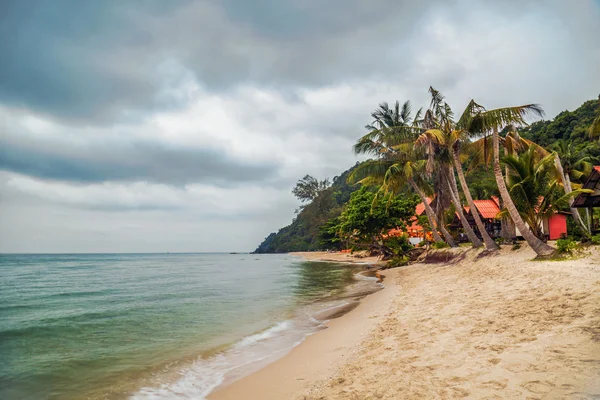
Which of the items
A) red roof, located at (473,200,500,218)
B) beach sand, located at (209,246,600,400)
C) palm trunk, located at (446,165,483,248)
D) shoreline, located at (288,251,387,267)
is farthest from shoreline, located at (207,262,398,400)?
shoreline, located at (288,251,387,267)

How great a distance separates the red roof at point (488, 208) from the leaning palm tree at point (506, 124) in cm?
1404

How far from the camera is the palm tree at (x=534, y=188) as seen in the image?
13.6 meters

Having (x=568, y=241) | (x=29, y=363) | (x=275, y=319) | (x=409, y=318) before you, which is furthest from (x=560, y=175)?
(x=29, y=363)

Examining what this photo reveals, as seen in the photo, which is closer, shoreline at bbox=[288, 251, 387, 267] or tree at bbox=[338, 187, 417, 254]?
tree at bbox=[338, 187, 417, 254]

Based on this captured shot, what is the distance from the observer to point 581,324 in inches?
183

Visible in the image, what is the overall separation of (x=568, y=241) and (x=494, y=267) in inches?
102

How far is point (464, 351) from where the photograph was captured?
4.57 meters

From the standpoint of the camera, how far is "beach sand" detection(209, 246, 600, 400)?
11.4 feet

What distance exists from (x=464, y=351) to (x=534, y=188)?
12.3m

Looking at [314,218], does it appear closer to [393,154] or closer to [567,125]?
[567,125]

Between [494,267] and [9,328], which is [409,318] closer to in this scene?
[494,267]

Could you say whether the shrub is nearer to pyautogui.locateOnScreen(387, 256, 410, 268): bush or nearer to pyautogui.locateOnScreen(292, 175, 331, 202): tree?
pyautogui.locateOnScreen(387, 256, 410, 268): bush

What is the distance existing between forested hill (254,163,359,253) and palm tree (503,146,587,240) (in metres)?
21.0

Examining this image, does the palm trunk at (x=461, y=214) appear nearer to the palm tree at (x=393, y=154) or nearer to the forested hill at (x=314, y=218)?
the palm tree at (x=393, y=154)
